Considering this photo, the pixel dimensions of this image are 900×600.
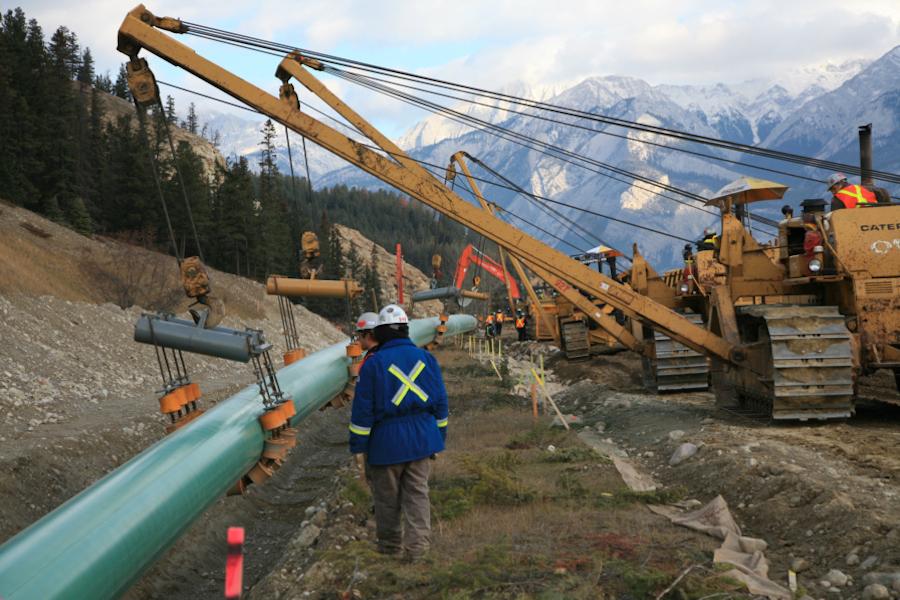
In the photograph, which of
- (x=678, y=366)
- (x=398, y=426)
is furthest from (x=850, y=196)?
(x=398, y=426)

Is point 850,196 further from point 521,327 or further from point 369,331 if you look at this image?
point 521,327

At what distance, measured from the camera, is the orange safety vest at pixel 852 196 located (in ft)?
45.1

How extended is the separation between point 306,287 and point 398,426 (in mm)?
5581

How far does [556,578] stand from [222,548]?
5856mm

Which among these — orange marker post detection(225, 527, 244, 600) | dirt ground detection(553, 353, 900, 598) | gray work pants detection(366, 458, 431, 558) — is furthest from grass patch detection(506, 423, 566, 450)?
orange marker post detection(225, 527, 244, 600)

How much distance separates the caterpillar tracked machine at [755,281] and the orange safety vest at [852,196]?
0.38 metres

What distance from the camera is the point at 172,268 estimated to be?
48000mm

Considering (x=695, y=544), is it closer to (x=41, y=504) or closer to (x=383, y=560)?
(x=383, y=560)

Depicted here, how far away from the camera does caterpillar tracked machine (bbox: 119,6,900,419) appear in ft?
41.8

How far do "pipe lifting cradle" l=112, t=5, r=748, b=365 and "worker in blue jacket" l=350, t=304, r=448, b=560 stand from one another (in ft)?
23.4

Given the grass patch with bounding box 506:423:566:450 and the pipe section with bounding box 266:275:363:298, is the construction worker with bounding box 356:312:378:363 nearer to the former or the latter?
the pipe section with bounding box 266:275:363:298

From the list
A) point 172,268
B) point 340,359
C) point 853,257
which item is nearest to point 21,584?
point 340,359

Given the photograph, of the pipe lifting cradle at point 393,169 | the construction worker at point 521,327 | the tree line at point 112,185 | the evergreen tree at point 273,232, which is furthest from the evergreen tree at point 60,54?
the pipe lifting cradle at point 393,169

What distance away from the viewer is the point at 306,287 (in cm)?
1233
